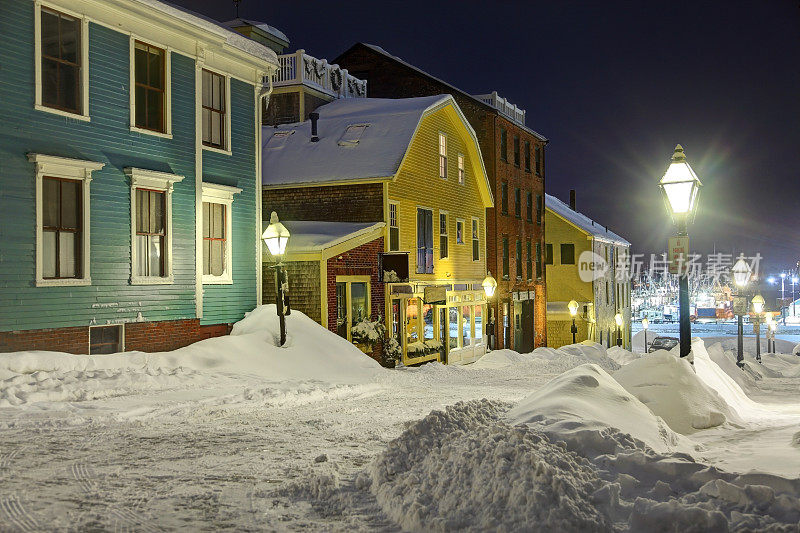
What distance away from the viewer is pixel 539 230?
45719 millimetres

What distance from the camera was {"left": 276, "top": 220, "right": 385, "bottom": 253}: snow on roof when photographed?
70.7 feet

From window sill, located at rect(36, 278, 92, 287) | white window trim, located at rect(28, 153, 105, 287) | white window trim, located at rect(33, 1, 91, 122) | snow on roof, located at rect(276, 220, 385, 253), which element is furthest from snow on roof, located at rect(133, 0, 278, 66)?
window sill, located at rect(36, 278, 92, 287)

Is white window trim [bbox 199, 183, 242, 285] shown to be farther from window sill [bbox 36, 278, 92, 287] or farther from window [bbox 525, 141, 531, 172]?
window [bbox 525, 141, 531, 172]

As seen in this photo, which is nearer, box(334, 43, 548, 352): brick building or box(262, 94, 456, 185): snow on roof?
box(262, 94, 456, 185): snow on roof

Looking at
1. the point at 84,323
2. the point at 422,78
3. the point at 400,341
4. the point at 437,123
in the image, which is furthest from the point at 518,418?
the point at 422,78

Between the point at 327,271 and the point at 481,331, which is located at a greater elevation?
the point at 327,271

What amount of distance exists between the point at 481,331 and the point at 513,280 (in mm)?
7606

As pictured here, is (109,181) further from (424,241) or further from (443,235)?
(443,235)

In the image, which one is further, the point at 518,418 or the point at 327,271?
the point at 327,271

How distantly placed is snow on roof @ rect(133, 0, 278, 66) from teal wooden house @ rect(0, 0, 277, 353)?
0.04 m

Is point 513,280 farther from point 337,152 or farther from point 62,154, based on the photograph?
point 62,154

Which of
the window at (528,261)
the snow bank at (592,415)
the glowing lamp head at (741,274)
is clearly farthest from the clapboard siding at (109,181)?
the window at (528,261)

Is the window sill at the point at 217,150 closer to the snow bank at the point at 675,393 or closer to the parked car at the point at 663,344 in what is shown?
the snow bank at the point at 675,393

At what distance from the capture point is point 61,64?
50.1 feet
